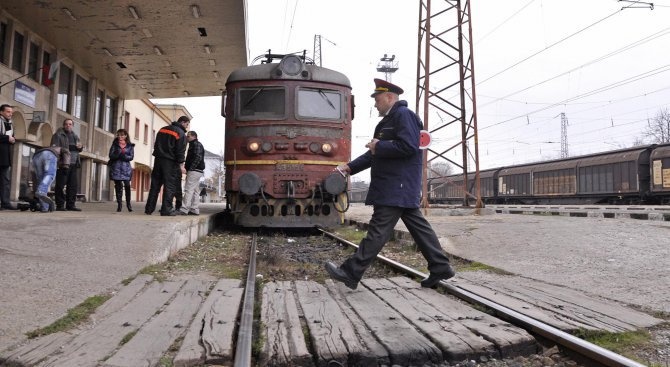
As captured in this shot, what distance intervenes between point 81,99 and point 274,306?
1529 centimetres

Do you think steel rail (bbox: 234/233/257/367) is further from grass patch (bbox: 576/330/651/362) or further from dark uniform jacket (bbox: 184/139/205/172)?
dark uniform jacket (bbox: 184/139/205/172)

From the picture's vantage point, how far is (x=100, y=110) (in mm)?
18047

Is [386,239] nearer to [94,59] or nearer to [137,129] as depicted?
[94,59]

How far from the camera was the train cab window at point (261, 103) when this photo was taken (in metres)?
9.47

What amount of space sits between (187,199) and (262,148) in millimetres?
1802

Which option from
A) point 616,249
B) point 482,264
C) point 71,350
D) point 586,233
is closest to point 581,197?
point 586,233

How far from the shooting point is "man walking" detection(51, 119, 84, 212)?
8.27 m

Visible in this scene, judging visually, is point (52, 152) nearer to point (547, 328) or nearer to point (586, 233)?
point (547, 328)

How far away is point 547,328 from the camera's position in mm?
2898

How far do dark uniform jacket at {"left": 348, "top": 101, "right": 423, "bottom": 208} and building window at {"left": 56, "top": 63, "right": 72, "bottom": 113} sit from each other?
13.0 m

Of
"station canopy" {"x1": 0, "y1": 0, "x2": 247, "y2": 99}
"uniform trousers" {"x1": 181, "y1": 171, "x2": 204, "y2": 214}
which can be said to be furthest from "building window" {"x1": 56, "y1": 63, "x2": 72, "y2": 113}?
"uniform trousers" {"x1": 181, "y1": 171, "x2": 204, "y2": 214}

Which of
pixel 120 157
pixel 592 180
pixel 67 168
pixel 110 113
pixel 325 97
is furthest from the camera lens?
pixel 592 180

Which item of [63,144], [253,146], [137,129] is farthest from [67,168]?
[137,129]

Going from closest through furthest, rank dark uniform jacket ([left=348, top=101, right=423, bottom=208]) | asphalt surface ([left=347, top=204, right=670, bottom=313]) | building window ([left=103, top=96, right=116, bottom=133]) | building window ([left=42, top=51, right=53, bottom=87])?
1. dark uniform jacket ([left=348, top=101, right=423, bottom=208])
2. asphalt surface ([left=347, top=204, right=670, bottom=313])
3. building window ([left=42, top=51, right=53, bottom=87])
4. building window ([left=103, top=96, right=116, bottom=133])
